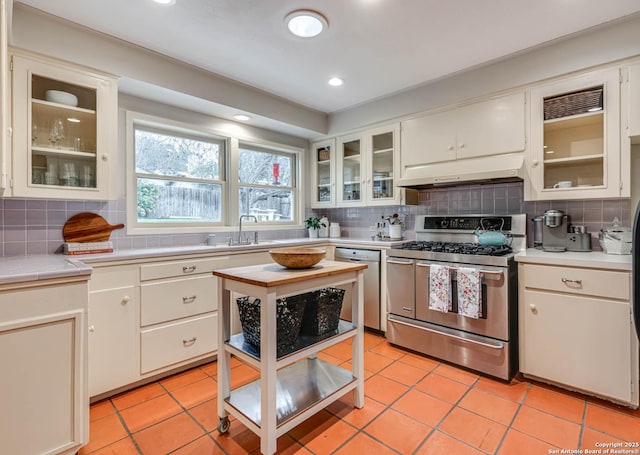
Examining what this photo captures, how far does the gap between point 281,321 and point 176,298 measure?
1.14 metres

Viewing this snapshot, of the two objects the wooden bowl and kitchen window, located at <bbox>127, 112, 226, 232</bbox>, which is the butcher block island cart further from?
kitchen window, located at <bbox>127, 112, 226, 232</bbox>

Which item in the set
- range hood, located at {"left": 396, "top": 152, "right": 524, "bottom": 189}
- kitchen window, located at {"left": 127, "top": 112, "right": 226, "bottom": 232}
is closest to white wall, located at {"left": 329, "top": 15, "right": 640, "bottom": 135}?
range hood, located at {"left": 396, "top": 152, "right": 524, "bottom": 189}

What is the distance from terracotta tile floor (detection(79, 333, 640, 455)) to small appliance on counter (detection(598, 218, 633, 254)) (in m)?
0.99

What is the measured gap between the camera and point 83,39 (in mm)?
2080

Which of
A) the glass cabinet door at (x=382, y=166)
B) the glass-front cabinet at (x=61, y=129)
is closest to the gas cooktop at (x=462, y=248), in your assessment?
the glass cabinet door at (x=382, y=166)

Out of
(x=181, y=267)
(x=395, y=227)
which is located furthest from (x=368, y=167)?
(x=181, y=267)

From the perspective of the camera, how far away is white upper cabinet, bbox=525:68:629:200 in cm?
212

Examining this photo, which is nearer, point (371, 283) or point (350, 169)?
point (371, 283)

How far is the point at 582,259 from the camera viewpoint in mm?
1993

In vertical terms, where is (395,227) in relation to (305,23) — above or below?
Result: below

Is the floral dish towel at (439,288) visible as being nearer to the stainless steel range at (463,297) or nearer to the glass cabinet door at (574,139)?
the stainless steel range at (463,297)

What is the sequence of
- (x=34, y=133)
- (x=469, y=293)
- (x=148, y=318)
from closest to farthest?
(x=34, y=133) < (x=148, y=318) < (x=469, y=293)

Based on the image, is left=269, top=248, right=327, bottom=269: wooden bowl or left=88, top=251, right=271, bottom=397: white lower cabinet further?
left=88, top=251, right=271, bottom=397: white lower cabinet

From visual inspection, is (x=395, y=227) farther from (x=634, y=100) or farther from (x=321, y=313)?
(x=634, y=100)
